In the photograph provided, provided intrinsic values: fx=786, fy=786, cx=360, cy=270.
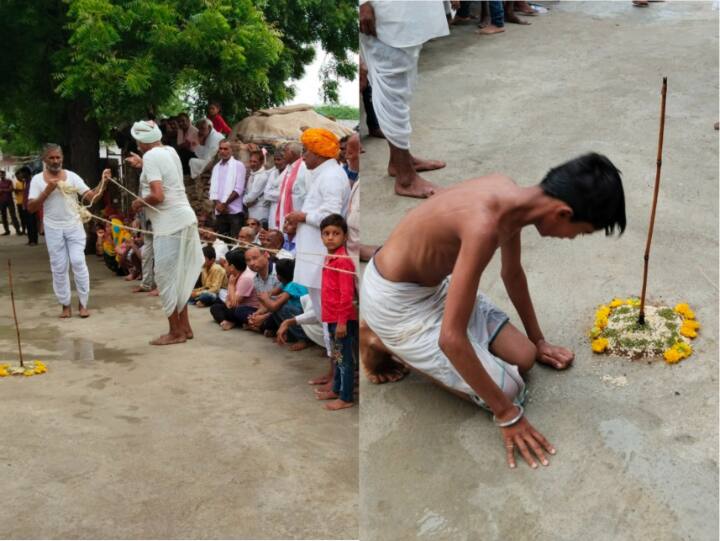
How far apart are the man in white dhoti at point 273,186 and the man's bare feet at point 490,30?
1601 mm

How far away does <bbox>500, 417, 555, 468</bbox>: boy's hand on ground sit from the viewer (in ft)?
5.92

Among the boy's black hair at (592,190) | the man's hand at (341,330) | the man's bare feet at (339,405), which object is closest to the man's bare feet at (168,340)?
the man's bare feet at (339,405)

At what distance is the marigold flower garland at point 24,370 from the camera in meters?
3.70

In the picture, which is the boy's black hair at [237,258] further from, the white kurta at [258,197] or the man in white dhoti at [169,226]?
the white kurta at [258,197]

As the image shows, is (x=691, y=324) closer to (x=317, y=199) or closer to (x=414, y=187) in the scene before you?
(x=414, y=187)

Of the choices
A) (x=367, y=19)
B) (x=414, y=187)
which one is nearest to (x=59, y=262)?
(x=414, y=187)

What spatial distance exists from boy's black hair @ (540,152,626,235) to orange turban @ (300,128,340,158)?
1.39 m

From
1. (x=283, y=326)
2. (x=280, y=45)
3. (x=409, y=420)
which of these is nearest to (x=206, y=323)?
(x=283, y=326)

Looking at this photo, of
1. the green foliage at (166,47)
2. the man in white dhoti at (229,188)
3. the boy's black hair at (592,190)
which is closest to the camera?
the boy's black hair at (592,190)

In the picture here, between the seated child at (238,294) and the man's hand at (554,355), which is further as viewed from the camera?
the seated child at (238,294)

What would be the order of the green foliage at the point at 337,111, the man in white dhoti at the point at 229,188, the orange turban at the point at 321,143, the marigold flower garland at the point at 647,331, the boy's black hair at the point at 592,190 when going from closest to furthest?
1. the boy's black hair at the point at 592,190
2. the marigold flower garland at the point at 647,331
3. the orange turban at the point at 321,143
4. the man in white dhoti at the point at 229,188
5. the green foliage at the point at 337,111

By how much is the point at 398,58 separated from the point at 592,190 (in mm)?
960

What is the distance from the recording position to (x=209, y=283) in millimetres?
5027

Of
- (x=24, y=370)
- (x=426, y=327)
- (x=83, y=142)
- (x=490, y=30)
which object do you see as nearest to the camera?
(x=426, y=327)
